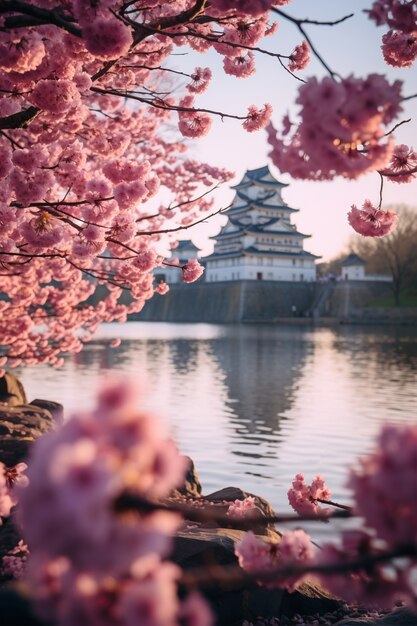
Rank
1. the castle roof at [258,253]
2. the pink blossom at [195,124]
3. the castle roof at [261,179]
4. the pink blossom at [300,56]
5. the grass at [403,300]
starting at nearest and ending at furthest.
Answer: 1. the pink blossom at [300,56]
2. the pink blossom at [195,124]
3. the grass at [403,300]
4. the castle roof at [258,253]
5. the castle roof at [261,179]

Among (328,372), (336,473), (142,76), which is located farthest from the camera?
(328,372)

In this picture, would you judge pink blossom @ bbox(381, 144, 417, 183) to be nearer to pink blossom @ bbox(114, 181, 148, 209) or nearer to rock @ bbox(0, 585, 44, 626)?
pink blossom @ bbox(114, 181, 148, 209)

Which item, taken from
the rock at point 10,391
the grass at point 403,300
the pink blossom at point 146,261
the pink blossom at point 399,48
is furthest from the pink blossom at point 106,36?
the grass at point 403,300

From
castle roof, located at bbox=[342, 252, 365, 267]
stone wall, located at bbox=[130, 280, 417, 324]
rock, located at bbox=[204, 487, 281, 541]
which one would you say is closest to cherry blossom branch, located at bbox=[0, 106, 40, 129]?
rock, located at bbox=[204, 487, 281, 541]

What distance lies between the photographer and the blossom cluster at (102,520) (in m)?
1.02

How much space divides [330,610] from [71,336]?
1034 cm

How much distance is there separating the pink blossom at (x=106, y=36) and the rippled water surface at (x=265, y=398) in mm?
2665

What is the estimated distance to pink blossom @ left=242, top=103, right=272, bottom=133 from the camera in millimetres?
5336

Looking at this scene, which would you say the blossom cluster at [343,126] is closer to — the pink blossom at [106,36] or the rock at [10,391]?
the pink blossom at [106,36]

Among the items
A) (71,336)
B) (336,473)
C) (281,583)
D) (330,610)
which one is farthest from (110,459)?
(71,336)

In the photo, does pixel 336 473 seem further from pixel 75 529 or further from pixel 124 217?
pixel 75 529

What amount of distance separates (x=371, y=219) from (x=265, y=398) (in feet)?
43.8

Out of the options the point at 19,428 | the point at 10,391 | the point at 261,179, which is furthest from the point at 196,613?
the point at 261,179

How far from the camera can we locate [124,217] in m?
5.14
